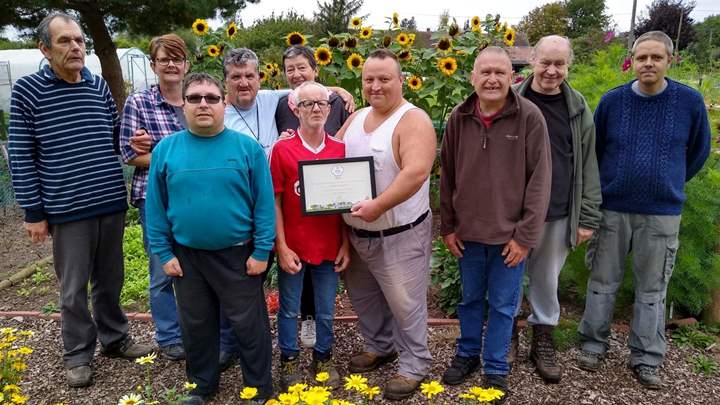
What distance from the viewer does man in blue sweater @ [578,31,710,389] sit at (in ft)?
10.5

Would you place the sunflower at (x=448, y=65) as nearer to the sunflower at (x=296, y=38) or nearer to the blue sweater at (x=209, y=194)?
the sunflower at (x=296, y=38)

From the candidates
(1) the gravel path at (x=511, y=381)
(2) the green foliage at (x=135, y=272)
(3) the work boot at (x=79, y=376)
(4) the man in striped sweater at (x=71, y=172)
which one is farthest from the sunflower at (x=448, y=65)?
(3) the work boot at (x=79, y=376)

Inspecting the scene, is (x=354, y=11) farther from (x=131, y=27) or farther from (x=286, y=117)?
(x=286, y=117)

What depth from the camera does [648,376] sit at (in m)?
3.41

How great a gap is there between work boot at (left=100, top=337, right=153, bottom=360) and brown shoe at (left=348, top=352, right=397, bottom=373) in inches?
59.2

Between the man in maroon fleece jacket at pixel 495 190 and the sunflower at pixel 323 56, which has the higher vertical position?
the sunflower at pixel 323 56

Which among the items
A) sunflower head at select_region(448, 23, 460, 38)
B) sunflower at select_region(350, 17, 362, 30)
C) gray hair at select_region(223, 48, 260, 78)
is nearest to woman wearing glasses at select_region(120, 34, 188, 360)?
gray hair at select_region(223, 48, 260, 78)

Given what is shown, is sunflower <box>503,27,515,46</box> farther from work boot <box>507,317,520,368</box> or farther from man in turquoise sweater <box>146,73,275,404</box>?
man in turquoise sweater <box>146,73,275,404</box>

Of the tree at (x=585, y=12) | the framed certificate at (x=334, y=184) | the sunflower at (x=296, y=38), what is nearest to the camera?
the framed certificate at (x=334, y=184)

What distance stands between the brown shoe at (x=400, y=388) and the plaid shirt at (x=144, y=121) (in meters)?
2.01

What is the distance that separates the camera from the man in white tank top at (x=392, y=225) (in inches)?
112

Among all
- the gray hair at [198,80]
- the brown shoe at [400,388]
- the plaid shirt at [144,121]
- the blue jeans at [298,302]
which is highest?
the gray hair at [198,80]

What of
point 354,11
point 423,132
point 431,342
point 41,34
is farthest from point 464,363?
point 354,11

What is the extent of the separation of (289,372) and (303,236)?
0.91 metres
